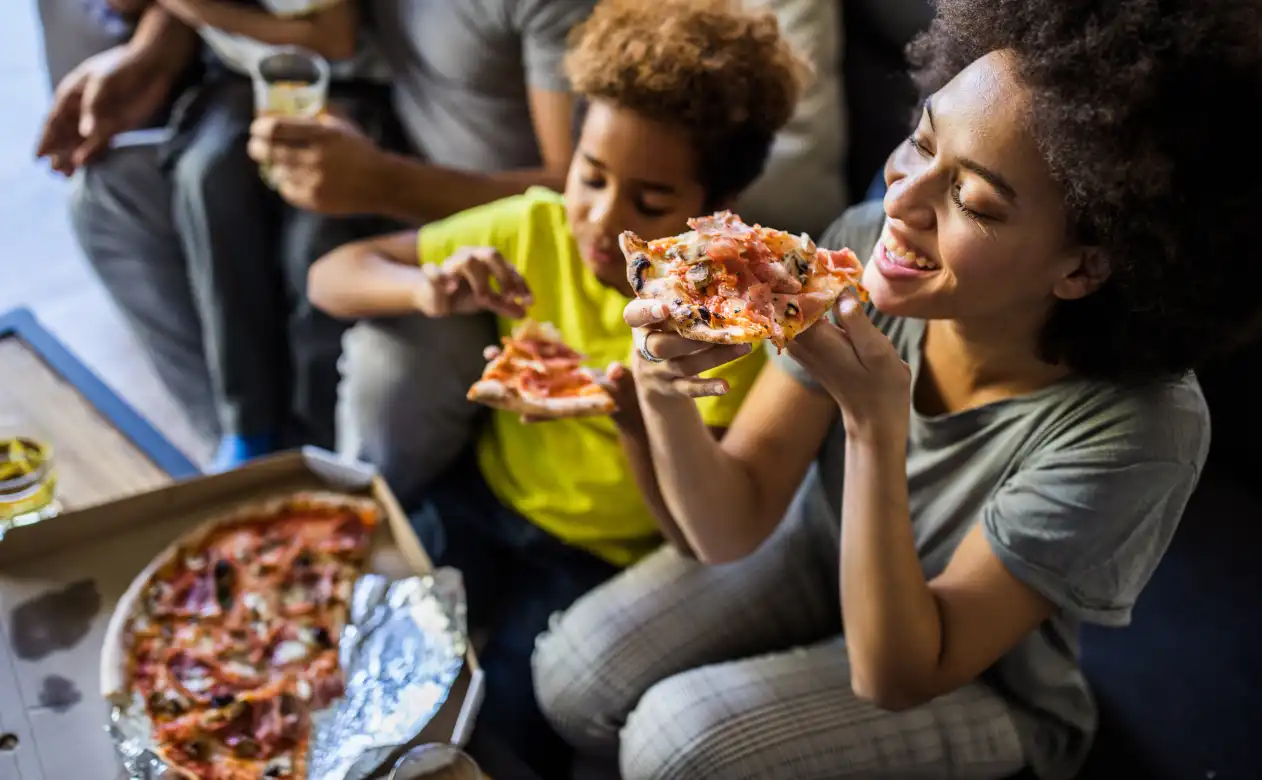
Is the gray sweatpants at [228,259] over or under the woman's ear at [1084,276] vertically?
under

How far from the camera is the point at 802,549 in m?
1.42

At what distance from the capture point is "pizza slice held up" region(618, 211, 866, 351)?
0.94 metres

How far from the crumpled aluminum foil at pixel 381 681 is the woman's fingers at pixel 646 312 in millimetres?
467

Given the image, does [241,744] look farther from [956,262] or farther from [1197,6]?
[1197,6]

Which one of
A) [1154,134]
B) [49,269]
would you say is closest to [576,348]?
[1154,134]

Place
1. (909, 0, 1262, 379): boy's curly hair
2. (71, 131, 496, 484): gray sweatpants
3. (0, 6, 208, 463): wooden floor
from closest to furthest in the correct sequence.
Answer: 1. (909, 0, 1262, 379): boy's curly hair
2. (71, 131, 496, 484): gray sweatpants
3. (0, 6, 208, 463): wooden floor

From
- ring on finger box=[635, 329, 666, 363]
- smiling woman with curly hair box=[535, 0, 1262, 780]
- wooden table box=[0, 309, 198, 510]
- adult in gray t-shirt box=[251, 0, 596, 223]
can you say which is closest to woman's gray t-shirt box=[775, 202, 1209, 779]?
smiling woman with curly hair box=[535, 0, 1262, 780]

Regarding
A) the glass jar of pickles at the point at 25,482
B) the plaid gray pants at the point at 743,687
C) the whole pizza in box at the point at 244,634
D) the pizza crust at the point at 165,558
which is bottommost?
the plaid gray pants at the point at 743,687

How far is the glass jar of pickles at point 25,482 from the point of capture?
1.26 meters

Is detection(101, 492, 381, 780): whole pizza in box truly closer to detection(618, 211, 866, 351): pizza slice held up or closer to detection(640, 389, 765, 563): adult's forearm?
detection(640, 389, 765, 563): adult's forearm

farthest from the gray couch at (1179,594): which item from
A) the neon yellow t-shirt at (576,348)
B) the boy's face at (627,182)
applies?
the neon yellow t-shirt at (576,348)

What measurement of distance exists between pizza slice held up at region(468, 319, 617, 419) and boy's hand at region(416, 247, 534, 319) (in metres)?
0.04

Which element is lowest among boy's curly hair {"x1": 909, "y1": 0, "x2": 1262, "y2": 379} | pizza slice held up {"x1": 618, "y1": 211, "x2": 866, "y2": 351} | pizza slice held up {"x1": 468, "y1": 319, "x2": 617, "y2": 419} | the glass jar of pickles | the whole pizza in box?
the whole pizza in box

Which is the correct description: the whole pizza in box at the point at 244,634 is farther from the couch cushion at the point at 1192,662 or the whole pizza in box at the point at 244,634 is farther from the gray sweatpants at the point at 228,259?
the couch cushion at the point at 1192,662
